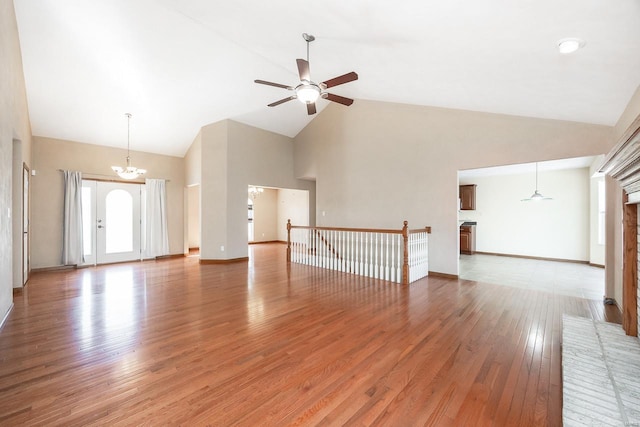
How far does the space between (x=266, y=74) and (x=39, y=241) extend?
6.50 m

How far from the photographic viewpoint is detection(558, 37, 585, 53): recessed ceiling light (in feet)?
7.82

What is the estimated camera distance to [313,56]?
14.9 feet

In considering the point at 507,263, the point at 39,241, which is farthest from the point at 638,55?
the point at 39,241

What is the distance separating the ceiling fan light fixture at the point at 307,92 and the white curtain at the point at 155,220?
6287 millimetres

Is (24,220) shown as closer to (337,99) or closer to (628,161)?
(337,99)

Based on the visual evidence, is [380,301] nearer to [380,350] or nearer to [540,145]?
[380,350]

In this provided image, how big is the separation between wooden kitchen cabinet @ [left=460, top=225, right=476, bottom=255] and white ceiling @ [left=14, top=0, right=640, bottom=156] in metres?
4.80

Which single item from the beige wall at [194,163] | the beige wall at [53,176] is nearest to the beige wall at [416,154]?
the beige wall at [194,163]

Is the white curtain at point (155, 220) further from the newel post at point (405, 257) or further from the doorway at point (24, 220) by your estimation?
the newel post at point (405, 257)

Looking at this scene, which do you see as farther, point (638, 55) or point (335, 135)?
point (335, 135)

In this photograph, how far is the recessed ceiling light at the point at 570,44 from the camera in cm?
238

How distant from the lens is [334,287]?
480cm

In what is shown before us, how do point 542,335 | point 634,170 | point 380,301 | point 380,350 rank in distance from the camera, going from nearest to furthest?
1. point 634,170
2. point 380,350
3. point 542,335
4. point 380,301

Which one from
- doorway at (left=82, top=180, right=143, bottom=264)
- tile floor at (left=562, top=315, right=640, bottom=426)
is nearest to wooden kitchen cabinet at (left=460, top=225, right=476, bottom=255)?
tile floor at (left=562, top=315, right=640, bottom=426)
